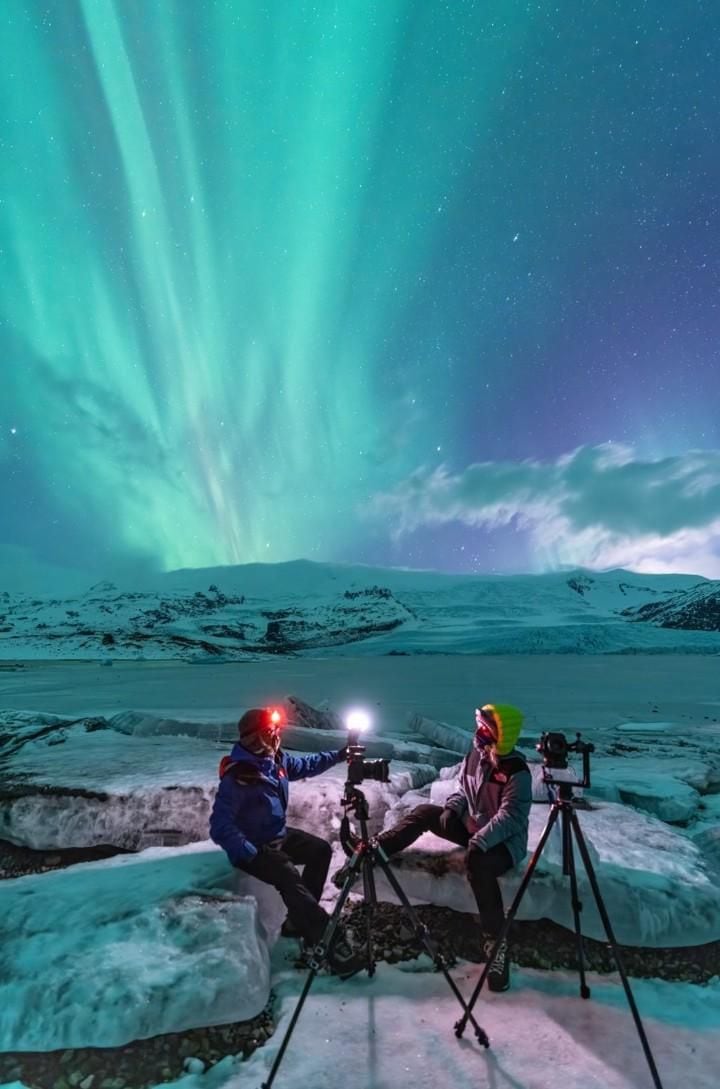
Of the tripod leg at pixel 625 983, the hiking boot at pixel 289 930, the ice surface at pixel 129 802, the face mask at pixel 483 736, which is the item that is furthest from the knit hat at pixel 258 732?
the tripod leg at pixel 625 983

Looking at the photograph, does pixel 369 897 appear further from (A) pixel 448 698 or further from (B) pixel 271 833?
(A) pixel 448 698

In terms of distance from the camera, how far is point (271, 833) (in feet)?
17.1

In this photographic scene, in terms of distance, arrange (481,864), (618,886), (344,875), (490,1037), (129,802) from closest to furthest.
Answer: (490,1037)
(344,875)
(481,864)
(618,886)
(129,802)

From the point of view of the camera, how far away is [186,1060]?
381 cm

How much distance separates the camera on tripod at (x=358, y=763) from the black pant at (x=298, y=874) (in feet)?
3.18

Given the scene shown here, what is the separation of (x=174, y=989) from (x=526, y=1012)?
7.66ft

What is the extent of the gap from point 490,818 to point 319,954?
196 cm

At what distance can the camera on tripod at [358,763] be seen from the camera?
4434 millimetres

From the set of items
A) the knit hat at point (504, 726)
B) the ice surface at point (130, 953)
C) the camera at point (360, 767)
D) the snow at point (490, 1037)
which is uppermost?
the knit hat at point (504, 726)

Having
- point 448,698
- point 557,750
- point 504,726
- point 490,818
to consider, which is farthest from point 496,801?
point 448,698

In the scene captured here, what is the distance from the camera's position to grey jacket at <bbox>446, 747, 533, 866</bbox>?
4973 millimetres

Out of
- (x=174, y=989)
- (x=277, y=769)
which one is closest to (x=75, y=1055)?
(x=174, y=989)

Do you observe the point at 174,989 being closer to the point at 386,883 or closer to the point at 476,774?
the point at 386,883

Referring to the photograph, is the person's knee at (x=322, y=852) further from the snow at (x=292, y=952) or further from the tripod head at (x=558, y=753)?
the tripod head at (x=558, y=753)
